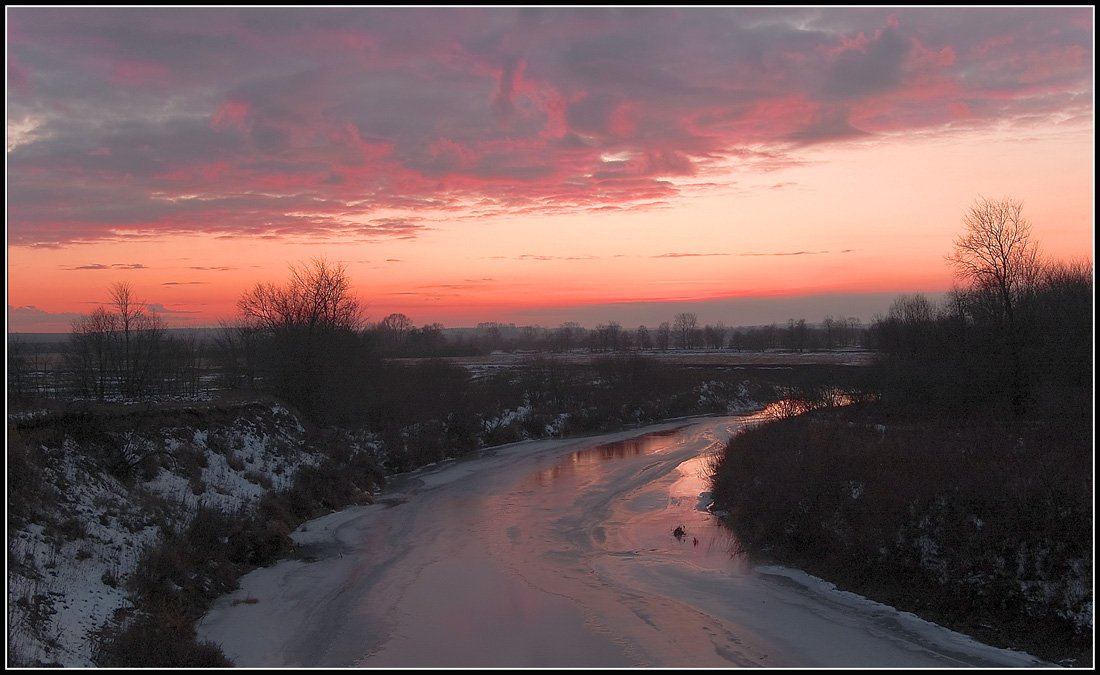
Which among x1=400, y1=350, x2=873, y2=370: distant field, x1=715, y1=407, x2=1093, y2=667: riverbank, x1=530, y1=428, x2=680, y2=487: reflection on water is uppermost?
x1=400, y1=350, x2=873, y2=370: distant field

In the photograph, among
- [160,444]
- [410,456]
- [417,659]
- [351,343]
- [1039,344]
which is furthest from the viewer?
[351,343]

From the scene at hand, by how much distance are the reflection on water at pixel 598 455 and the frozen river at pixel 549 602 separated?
5.38 meters

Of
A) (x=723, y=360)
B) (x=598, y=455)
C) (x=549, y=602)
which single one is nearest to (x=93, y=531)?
(x=549, y=602)

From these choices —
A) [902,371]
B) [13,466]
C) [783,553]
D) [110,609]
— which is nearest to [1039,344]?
[902,371]

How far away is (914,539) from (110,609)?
615 inches

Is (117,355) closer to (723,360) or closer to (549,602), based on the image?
(549,602)

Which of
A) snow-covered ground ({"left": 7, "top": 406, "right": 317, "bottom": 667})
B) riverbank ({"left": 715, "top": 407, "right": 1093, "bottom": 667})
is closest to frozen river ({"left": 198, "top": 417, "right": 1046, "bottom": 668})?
riverbank ({"left": 715, "top": 407, "right": 1093, "bottom": 667})

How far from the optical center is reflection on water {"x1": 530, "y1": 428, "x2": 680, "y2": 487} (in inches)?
1175

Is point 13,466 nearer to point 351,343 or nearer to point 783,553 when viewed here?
point 783,553

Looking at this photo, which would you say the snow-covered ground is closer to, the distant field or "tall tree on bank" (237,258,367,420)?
"tall tree on bank" (237,258,367,420)

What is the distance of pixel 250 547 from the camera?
17641mm

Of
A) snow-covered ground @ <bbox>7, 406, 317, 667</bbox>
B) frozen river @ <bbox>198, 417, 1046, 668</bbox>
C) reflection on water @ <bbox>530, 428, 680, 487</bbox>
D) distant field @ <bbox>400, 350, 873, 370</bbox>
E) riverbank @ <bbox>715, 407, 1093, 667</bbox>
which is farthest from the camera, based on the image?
distant field @ <bbox>400, 350, 873, 370</bbox>

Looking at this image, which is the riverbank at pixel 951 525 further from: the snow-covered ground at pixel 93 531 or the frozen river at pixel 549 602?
the snow-covered ground at pixel 93 531

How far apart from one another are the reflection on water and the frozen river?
538cm
